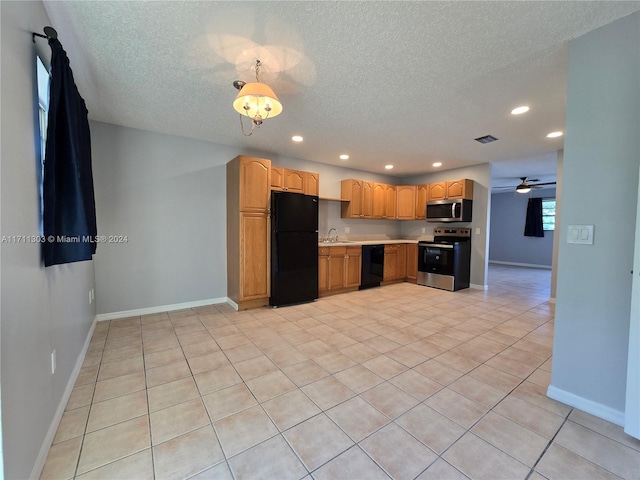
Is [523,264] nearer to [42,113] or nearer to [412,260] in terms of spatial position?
[412,260]

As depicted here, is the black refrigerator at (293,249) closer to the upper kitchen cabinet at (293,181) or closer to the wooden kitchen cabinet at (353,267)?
the upper kitchen cabinet at (293,181)

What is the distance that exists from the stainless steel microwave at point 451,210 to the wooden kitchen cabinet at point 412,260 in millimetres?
703

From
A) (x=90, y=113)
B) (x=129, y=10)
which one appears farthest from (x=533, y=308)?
(x=90, y=113)

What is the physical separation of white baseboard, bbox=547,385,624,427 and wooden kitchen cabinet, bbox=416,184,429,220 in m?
4.31

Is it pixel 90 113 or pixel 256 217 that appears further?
pixel 256 217

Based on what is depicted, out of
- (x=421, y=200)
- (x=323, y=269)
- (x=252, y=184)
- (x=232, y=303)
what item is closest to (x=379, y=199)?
(x=421, y=200)

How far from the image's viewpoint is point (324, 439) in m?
1.49

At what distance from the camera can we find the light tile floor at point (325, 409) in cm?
133

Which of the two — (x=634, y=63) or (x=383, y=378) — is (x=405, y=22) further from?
(x=383, y=378)

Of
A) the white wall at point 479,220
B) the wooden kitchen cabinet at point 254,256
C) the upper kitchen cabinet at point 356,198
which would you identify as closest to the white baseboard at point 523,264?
the white wall at point 479,220

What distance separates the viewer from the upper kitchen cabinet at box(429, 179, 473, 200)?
5.15 meters

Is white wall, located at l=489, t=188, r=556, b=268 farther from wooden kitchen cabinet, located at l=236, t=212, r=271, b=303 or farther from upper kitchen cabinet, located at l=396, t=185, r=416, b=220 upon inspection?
wooden kitchen cabinet, located at l=236, t=212, r=271, b=303

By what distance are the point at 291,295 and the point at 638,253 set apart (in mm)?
3478

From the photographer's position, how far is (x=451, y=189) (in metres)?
5.33
